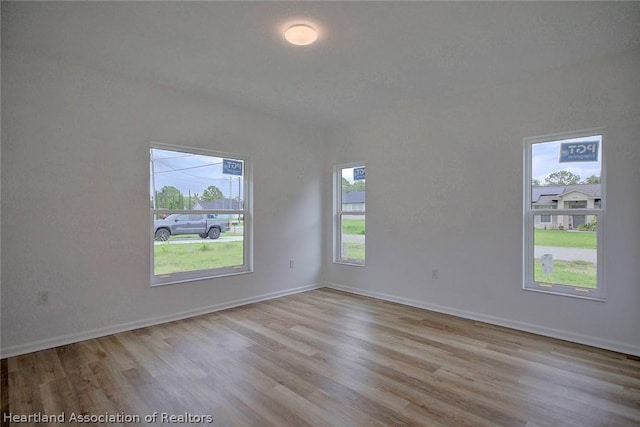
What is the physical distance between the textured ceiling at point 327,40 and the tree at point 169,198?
1.18m

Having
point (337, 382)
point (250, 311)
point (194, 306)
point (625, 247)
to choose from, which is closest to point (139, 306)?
point (194, 306)

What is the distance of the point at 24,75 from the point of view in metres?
2.92

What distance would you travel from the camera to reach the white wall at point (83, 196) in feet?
9.48

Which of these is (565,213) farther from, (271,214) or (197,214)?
(197,214)

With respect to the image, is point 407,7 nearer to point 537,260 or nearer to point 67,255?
point 537,260

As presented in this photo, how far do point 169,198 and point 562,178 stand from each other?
13.8 feet

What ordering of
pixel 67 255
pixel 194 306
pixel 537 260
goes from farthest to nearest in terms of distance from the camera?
pixel 194 306 → pixel 537 260 → pixel 67 255

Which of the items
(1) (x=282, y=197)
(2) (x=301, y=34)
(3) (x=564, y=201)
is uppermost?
(2) (x=301, y=34)

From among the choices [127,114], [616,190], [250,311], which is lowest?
[250,311]

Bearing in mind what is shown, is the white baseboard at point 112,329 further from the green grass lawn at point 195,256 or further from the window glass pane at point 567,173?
the window glass pane at point 567,173

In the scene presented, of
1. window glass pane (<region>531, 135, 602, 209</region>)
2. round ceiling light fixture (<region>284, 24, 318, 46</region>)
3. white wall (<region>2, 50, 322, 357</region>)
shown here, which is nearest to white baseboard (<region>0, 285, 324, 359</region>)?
white wall (<region>2, 50, 322, 357</region>)

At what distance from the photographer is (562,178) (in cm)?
333

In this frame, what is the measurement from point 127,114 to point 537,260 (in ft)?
15.0

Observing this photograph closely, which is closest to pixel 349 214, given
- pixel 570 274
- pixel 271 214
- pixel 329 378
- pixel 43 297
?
pixel 271 214
